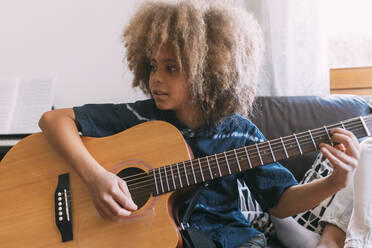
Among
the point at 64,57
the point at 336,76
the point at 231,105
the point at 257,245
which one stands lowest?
the point at 257,245

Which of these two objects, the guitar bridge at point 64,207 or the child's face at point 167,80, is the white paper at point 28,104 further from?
the child's face at point 167,80

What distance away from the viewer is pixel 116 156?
3.22 feet

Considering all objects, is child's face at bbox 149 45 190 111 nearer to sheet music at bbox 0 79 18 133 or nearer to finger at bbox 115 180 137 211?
finger at bbox 115 180 137 211

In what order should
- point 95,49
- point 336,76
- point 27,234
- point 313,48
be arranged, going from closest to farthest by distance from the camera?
point 27,234 < point 313,48 < point 336,76 < point 95,49

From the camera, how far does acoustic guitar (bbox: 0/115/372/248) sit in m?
0.86

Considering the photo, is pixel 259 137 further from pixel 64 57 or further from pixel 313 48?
pixel 64 57

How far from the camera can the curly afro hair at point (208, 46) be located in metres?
0.99

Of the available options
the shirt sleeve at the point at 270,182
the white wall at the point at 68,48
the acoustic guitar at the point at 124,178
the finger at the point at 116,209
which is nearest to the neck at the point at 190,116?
the acoustic guitar at the point at 124,178

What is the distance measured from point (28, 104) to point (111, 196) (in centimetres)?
129

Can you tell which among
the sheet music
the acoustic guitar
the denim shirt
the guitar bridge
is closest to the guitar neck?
the acoustic guitar

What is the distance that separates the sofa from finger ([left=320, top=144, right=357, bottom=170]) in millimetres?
542

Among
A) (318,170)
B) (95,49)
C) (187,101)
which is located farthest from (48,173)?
(95,49)

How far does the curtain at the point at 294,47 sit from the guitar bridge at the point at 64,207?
3.82 ft

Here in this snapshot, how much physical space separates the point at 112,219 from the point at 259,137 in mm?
542
